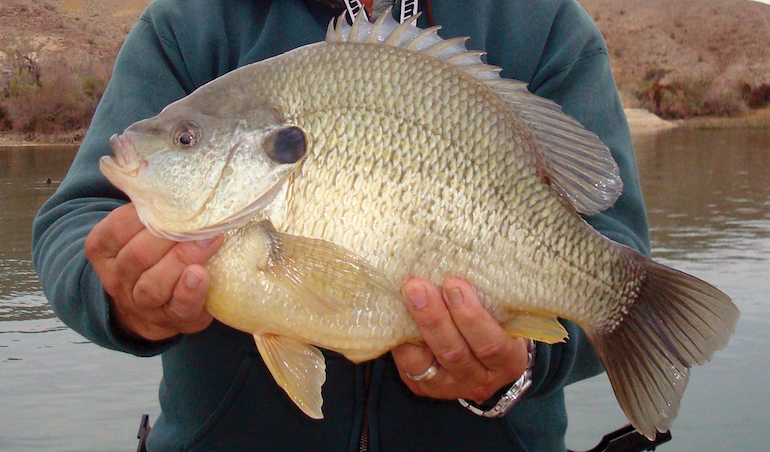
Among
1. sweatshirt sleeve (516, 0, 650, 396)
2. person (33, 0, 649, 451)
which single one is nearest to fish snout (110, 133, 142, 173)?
person (33, 0, 649, 451)

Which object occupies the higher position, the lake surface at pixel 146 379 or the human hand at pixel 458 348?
the human hand at pixel 458 348

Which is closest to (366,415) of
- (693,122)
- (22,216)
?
(22,216)

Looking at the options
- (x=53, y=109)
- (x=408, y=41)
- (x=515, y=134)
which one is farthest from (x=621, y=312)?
(x=53, y=109)

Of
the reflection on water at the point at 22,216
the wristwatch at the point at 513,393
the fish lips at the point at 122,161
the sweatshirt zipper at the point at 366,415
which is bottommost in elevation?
the reflection on water at the point at 22,216

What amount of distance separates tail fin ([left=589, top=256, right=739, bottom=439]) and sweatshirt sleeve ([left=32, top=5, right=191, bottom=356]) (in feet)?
3.37

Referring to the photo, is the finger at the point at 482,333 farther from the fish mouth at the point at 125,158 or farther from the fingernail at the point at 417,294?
the fish mouth at the point at 125,158

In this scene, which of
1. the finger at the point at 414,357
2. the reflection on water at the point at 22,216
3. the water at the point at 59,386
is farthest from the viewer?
the reflection on water at the point at 22,216

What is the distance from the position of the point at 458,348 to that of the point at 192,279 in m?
0.56

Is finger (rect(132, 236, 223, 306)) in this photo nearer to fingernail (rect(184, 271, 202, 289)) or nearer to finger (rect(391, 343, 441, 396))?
fingernail (rect(184, 271, 202, 289))

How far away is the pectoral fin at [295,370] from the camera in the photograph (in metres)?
1.39

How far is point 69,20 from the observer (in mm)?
33844

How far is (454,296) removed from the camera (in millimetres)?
1332

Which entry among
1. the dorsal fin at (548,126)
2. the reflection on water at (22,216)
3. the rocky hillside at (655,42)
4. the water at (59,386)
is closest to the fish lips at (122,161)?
the dorsal fin at (548,126)

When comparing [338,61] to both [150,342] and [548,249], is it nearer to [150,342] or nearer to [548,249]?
[548,249]
